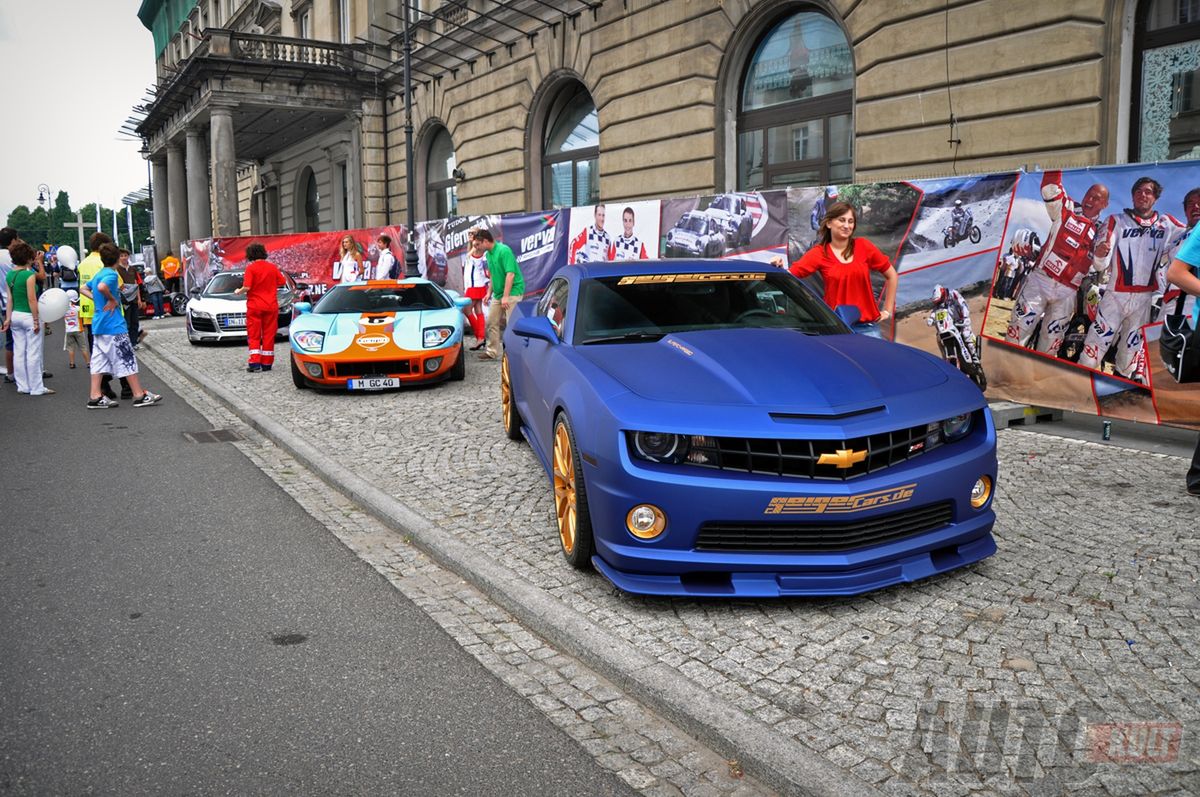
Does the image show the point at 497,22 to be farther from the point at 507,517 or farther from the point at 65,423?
the point at 507,517

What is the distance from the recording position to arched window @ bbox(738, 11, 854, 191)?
1580 centimetres

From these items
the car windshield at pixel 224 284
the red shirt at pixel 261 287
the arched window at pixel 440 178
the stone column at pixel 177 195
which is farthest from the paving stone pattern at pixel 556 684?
the stone column at pixel 177 195

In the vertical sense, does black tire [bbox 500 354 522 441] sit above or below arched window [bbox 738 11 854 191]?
below

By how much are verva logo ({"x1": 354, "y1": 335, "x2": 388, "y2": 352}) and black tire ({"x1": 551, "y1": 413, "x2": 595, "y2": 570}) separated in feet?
19.0

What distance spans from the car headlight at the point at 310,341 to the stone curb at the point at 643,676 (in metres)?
4.89

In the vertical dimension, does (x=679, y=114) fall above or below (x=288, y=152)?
below

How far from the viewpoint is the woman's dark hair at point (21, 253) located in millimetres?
10820

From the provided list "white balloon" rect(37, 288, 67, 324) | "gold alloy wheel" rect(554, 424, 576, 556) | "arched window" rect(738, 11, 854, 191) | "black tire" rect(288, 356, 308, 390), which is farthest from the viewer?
"arched window" rect(738, 11, 854, 191)

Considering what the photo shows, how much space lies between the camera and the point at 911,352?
4.87m

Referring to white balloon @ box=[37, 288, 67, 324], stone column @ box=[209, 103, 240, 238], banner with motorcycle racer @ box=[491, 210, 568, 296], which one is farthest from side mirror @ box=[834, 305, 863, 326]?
stone column @ box=[209, 103, 240, 238]

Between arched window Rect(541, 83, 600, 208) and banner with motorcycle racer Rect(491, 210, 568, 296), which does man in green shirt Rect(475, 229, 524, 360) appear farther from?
arched window Rect(541, 83, 600, 208)

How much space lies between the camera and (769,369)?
4418mm

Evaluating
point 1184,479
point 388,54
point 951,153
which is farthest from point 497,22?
point 1184,479

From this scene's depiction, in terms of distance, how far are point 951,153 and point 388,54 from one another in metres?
22.1
